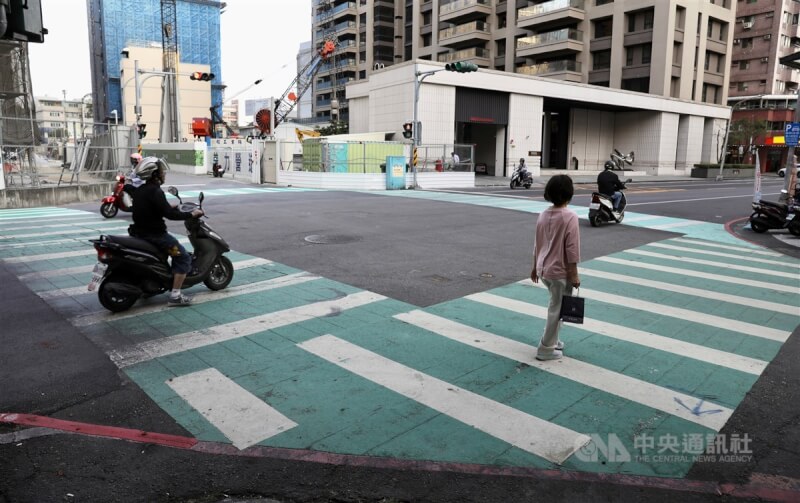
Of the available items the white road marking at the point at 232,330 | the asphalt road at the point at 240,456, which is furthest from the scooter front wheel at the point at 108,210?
the white road marking at the point at 232,330

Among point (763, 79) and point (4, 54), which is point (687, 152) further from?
point (4, 54)

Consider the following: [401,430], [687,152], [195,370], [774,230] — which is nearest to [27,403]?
[195,370]

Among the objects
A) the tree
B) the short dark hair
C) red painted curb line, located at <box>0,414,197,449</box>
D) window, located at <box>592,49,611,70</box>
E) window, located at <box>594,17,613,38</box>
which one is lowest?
red painted curb line, located at <box>0,414,197,449</box>

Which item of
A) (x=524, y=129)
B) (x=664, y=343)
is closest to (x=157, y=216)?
(x=664, y=343)

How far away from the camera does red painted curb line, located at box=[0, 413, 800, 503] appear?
11.6 feet

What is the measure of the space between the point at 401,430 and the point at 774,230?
53.3 feet

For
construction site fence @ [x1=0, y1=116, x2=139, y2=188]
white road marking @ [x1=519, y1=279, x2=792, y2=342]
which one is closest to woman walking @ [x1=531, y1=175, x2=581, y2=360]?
white road marking @ [x1=519, y1=279, x2=792, y2=342]

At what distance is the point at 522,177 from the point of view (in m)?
32.5

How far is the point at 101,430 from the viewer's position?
4156 millimetres

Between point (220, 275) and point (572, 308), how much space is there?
5.00 m

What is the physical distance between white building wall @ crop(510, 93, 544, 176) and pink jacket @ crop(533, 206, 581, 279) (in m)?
40.2

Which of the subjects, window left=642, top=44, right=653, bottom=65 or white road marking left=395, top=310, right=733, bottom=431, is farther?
window left=642, top=44, right=653, bottom=65

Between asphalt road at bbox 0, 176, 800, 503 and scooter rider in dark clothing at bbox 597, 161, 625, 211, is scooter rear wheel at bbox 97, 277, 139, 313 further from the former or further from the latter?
scooter rider in dark clothing at bbox 597, 161, 625, 211

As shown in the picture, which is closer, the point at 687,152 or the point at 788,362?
the point at 788,362
